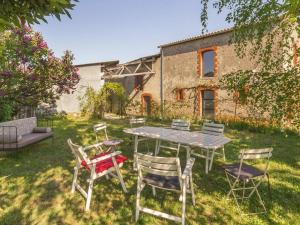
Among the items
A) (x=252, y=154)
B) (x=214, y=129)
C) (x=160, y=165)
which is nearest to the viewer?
(x=160, y=165)

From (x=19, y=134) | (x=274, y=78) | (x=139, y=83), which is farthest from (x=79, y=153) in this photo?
(x=139, y=83)

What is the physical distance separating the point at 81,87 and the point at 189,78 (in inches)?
346

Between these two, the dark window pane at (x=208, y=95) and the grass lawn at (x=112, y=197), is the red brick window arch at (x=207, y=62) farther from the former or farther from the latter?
the grass lawn at (x=112, y=197)

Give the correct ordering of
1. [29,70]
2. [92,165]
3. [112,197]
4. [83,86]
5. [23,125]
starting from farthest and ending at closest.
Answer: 1. [83,86]
2. [29,70]
3. [23,125]
4. [112,197]
5. [92,165]

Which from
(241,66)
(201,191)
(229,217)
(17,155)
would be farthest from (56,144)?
(241,66)

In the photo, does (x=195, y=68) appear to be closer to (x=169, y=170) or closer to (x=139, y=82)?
(x=139, y=82)

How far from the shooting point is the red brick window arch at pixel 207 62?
13.3 metres

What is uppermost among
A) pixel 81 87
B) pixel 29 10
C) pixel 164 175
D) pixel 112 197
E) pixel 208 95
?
pixel 81 87

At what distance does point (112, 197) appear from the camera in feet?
14.0

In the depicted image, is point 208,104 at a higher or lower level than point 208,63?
lower

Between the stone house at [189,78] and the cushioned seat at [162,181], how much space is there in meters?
9.52

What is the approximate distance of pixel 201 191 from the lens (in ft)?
14.7

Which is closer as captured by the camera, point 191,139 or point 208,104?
point 191,139

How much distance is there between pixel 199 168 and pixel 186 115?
30.4ft
